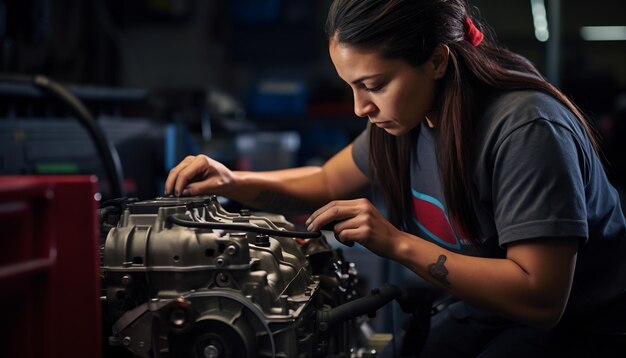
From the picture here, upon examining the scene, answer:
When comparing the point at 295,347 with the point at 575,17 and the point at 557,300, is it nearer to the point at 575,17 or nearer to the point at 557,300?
the point at 557,300

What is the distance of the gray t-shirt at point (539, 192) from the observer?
1.19 m

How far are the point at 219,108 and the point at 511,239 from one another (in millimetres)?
2545

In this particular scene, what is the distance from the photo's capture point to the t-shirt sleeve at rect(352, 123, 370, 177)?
171 cm

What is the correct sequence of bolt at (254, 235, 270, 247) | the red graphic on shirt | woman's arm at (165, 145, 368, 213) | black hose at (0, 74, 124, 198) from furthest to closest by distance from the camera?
black hose at (0, 74, 124, 198)
woman's arm at (165, 145, 368, 213)
the red graphic on shirt
bolt at (254, 235, 270, 247)

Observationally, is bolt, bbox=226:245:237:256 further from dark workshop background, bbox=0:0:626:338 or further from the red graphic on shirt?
dark workshop background, bbox=0:0:626:338

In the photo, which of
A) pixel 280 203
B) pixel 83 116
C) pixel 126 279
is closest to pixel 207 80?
pixel 83 116

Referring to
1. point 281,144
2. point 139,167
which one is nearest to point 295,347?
point 139,167

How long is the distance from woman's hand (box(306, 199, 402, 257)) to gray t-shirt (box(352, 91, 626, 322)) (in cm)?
20

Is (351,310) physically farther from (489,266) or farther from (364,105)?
(364,105)

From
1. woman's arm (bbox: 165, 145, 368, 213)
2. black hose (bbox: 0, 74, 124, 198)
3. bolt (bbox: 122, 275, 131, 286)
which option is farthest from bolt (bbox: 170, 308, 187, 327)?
black hose (bbox: 0, 74, 124, 198)

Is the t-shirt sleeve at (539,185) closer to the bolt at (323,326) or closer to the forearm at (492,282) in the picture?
the forearm at (492,282)

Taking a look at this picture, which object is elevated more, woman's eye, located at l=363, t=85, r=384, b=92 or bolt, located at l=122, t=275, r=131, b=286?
woman's eye, located at l=363, t=85, r=384, b=92

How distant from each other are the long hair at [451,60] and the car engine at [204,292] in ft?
0.86

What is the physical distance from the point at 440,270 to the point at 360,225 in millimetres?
163
